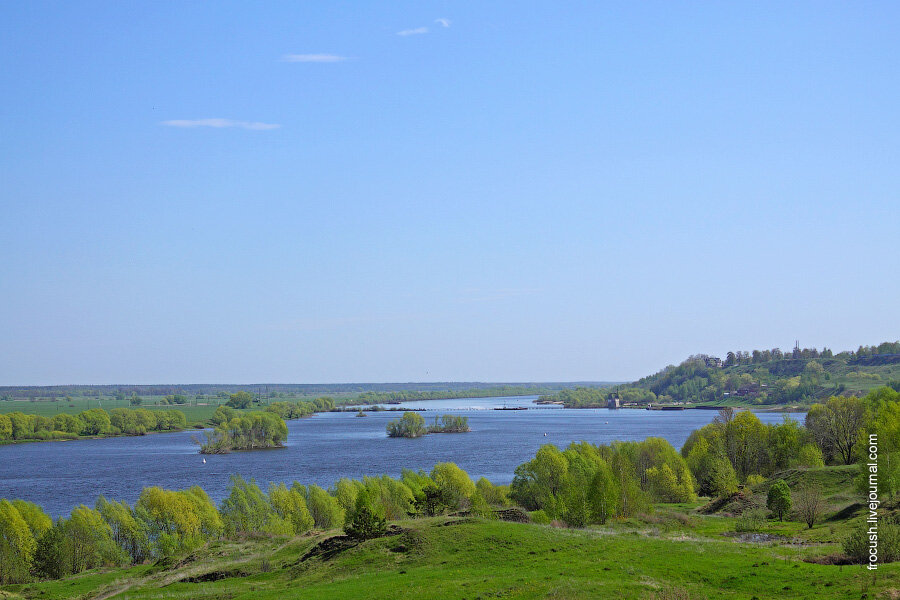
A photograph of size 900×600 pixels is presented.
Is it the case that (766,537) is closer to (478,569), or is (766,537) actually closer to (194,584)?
(478,569)

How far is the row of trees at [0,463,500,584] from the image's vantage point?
61.3 metres

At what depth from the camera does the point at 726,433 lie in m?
91.3

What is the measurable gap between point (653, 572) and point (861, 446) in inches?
2105

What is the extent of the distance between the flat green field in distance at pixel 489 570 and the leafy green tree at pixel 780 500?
10.1m

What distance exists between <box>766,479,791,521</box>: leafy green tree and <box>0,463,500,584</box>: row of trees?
71.0 feet

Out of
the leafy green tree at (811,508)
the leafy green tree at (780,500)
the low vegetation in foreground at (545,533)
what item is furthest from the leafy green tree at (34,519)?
the leafy green tree at (811,508)

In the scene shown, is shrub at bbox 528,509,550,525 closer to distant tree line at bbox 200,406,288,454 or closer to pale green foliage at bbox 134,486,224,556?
pale green foliage at bbox 134,486,224,556

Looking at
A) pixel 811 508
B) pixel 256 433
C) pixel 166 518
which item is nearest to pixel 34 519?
pixel 166 518

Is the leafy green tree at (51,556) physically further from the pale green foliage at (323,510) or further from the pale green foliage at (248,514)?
the pale green foliage at (323,510)

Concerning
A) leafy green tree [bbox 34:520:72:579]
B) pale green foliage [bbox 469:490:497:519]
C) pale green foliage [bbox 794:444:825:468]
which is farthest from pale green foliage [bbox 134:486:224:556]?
pale green foliage [bbox 794:444:825:468]

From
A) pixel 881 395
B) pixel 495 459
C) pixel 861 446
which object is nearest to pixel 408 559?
pixel 861 446

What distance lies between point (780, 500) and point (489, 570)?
31.0 meters

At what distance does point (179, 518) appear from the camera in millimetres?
68562

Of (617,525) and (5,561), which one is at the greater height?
(617,525)
